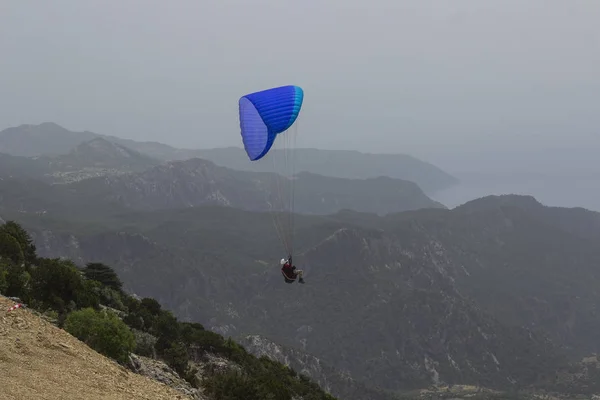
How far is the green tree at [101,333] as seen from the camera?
23094 mm

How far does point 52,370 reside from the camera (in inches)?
643

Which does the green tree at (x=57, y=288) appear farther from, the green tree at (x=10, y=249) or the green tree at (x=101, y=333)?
the green tree at (x=10, y=249)

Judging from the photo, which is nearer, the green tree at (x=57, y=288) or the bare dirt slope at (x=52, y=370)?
the bare dirt slope at (x=52, y=370)

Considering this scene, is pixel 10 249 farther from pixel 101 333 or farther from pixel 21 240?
pixel 101 333

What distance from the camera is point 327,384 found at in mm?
140250

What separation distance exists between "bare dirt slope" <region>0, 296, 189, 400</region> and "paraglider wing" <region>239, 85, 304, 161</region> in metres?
16.7

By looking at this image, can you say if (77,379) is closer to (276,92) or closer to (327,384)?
(276,92)

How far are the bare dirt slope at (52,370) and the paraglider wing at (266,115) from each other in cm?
1667

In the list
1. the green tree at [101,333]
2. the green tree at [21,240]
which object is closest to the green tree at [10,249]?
the green tree at [21,240]

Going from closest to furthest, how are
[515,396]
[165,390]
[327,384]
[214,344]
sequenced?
[165,390], [214,344], [327,384], [515,396]

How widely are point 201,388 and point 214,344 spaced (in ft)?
46.9

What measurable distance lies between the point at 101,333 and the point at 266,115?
1616 cm

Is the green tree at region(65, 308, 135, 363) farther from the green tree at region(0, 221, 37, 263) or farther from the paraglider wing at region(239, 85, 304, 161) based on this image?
the green tree at region(0, 221, 37, 263)

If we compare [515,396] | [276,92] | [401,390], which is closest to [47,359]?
[276,92]
